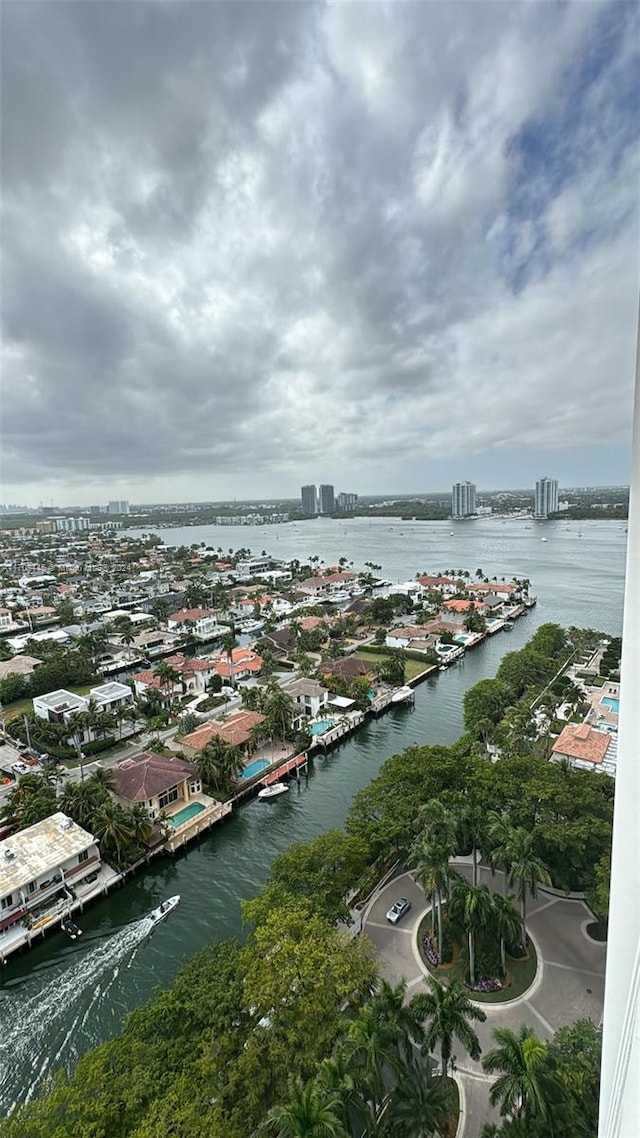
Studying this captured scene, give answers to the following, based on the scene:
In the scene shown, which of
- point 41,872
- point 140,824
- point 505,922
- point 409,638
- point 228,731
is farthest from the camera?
point 409,638

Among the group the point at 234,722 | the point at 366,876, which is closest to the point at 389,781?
the point at 366,876

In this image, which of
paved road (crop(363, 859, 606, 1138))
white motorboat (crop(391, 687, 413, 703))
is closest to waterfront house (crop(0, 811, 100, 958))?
paved road (crop(363, 859, 606, 1138))

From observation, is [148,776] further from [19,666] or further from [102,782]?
[19,666]

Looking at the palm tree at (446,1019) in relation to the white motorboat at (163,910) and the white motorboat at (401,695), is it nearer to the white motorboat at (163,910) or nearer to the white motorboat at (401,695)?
the white motorboat at (163,910)

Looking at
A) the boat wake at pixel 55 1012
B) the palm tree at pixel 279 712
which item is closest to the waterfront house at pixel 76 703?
the palm tree at pixel 279 712

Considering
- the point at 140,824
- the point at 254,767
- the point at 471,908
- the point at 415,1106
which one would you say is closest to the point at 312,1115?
the point at 415,1106

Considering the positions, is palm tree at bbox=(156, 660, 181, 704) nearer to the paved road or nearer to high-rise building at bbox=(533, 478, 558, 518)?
the paved road

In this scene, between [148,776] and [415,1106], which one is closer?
[415,1106]

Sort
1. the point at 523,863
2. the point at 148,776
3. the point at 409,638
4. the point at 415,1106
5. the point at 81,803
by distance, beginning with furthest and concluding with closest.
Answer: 1. the point at 409,638
2. the point at 148,776
3. the point at 81,803
4. the point at 523,863
5. the point at 415,1106
